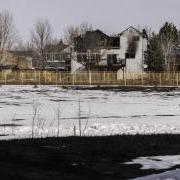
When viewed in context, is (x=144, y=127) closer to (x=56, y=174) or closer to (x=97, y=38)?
(x=56, y=174)

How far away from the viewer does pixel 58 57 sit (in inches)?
4505

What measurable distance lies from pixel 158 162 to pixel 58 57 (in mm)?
105790

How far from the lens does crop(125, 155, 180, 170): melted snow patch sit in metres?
8.77

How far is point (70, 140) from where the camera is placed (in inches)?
497

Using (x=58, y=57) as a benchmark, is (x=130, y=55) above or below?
below

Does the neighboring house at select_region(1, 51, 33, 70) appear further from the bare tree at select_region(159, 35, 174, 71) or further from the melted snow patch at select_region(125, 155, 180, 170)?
the melted snow patch at select_region(125, 155, 180, 170)

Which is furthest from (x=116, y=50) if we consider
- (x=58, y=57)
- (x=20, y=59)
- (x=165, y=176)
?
(x=165, y=176)

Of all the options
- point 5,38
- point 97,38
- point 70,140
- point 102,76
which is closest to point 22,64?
point 5,38

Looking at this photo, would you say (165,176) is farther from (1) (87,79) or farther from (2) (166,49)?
(2) (166,49)

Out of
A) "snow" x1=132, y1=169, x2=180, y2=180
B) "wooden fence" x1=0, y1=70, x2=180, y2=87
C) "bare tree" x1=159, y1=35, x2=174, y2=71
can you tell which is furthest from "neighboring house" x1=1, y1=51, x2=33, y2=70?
"snow" x1=132, y1=169, x2=180, y2=180

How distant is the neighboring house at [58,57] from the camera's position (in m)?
102

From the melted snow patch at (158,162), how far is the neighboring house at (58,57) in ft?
290

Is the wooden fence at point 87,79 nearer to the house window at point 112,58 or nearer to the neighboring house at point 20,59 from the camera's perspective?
the house window at point 112,58

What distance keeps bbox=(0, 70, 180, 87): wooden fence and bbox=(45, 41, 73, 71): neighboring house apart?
18.2 meters
